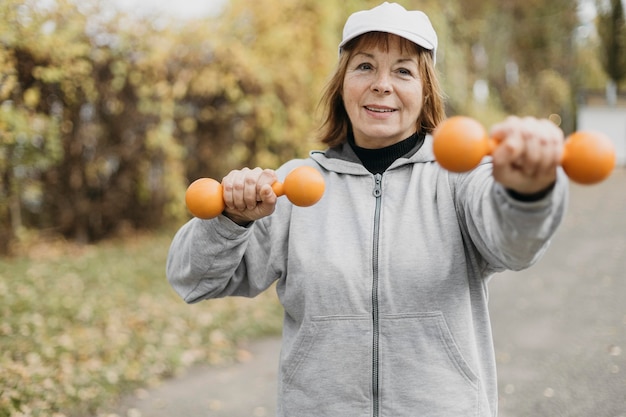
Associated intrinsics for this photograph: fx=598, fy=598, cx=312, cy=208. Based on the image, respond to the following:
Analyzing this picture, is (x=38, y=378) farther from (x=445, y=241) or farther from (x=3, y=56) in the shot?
(x=445, y=241)

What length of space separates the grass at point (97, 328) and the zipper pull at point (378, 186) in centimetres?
286

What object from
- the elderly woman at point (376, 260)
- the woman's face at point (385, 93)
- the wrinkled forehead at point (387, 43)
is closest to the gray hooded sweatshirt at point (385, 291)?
the elderly woman at point (376, 260)

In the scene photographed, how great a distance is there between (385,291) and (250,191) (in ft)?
1.73

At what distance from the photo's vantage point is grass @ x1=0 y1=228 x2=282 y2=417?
13.6 feet

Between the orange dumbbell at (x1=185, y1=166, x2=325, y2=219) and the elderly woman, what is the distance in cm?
4

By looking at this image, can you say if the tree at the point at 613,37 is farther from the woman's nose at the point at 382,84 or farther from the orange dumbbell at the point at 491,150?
the orange dumbbell at the point at 491,150

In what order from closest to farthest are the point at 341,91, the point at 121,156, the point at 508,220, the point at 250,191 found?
the point at 508,220 → the point at 250,191 → the point at 341,91 → the point at 121,156

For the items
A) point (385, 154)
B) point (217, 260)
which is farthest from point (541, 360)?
point (217, 260)

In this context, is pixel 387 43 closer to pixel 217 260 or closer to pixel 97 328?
pixel 217 260

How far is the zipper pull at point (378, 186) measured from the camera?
1.95 m

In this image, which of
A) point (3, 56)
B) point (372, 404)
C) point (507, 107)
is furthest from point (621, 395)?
point (507, 107)

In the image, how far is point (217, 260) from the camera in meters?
1.89

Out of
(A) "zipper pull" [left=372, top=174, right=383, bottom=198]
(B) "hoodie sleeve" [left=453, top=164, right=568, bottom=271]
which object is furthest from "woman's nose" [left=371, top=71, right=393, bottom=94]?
(B) "hoodie sleeve" [left=453, top=164, right=568, bottom=271]

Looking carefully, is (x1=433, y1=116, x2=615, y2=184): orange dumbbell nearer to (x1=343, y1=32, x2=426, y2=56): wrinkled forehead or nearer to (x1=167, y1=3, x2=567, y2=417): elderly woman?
(x1=167, y1=3, x2=567, y2=417): elderly woman
